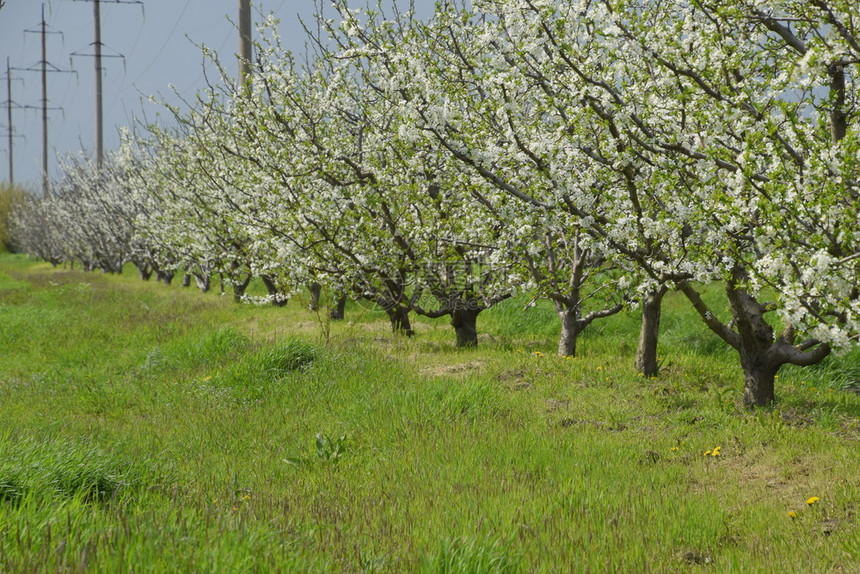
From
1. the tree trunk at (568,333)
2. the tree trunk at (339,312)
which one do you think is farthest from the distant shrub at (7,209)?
the tree trunk at (568,333)

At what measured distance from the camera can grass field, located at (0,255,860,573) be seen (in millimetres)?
3654

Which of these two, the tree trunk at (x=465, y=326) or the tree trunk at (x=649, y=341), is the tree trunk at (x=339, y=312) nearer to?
the tree trunk at (x=465, y=326)

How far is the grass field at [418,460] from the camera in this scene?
365 centimetres

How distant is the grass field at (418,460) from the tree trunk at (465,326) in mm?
382

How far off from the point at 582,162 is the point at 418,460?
4060mm

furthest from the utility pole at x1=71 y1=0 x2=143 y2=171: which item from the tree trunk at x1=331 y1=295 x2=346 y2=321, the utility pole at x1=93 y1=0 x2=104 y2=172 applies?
the tree trunk at x1=331 y1=295 x2=346 y2=321

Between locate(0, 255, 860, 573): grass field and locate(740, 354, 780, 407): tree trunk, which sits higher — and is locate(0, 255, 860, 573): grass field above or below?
below

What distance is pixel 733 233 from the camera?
6.48 meters

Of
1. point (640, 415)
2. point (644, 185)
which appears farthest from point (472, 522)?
point (644, 185)

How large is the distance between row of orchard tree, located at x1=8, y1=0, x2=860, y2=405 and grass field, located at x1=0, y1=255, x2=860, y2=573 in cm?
101

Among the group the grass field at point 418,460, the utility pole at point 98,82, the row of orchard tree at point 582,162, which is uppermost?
the utility pole at point 98,82

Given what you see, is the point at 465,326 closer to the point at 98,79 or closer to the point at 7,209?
the point at 98,79

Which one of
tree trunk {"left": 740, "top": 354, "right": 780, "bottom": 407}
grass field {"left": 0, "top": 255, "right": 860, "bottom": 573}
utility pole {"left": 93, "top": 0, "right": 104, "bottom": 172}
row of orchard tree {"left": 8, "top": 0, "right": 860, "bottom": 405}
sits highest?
utility pole {"left": 93, "top": 0, "right": 104, "bottom": 172}

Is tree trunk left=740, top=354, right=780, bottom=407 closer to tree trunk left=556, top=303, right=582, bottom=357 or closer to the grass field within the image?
the grass field
